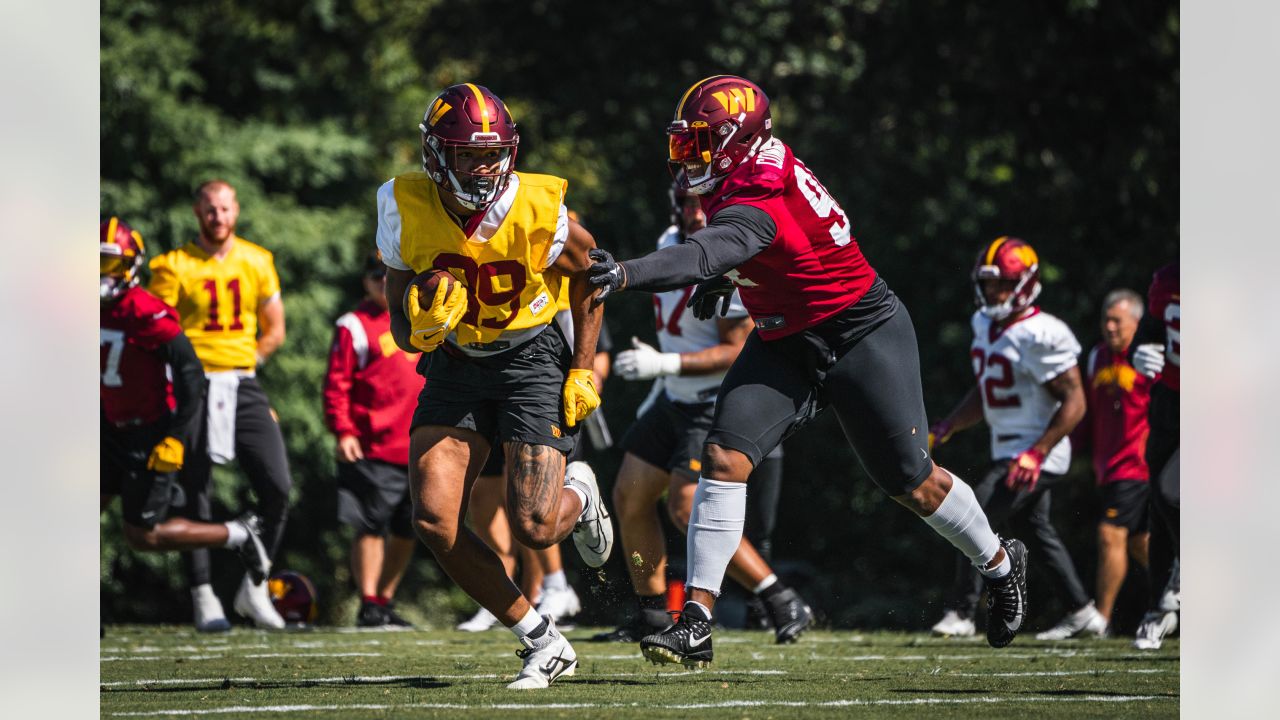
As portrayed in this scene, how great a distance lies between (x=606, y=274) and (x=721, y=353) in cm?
290

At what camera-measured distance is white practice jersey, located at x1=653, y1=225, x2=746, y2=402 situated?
7.43 meters

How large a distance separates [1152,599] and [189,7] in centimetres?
1287

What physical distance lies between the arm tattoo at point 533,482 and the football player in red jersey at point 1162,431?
9.91ft

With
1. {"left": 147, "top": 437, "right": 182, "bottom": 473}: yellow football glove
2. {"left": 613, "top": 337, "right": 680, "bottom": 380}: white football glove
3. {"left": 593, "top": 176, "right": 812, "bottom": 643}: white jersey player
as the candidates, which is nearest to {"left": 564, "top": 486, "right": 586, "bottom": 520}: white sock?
{"left": 613, "top": 337, "right": 680, "bottom": 380}: white football glove

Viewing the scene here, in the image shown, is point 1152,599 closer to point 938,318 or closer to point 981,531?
point 981,531

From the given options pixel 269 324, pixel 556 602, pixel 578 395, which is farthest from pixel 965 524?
pixel 269 324

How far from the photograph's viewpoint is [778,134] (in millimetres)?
16031

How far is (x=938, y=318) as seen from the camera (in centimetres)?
1450

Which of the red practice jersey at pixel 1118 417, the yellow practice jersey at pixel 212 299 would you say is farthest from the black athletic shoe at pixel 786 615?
the yellow practice jersey at pixel 212 299

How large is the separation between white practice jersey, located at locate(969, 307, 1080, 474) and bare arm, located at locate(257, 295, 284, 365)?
3.84m

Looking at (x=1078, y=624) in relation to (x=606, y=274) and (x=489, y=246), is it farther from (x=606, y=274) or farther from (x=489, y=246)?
(x=606, y=274)
